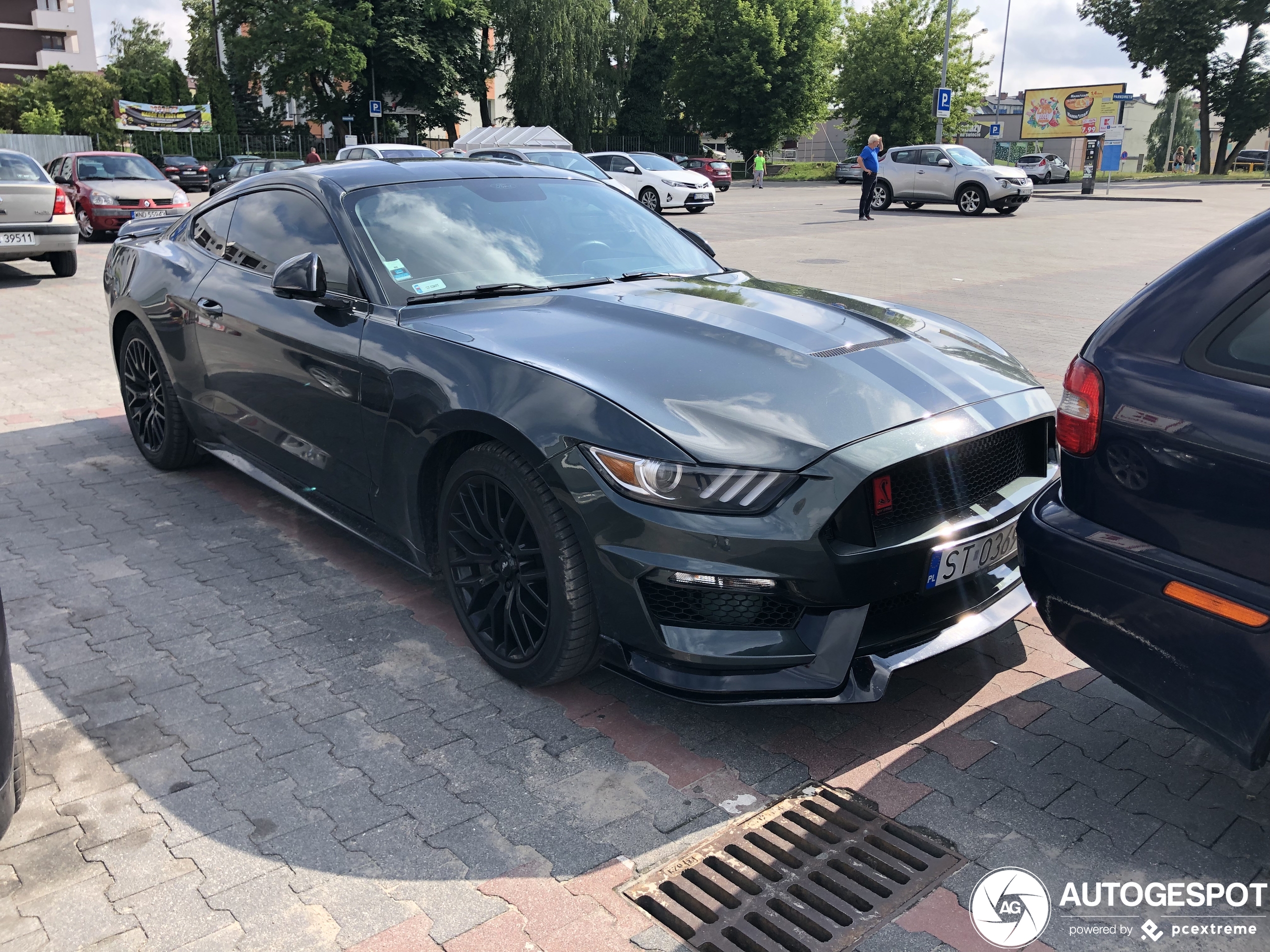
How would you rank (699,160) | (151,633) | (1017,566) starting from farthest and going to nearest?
(699,160), (151,633), (1017,566)

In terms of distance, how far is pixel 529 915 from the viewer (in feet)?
7.81

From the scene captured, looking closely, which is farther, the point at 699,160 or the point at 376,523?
the point at 699,160

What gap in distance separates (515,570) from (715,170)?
122ft

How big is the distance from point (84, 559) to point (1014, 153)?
60.6m

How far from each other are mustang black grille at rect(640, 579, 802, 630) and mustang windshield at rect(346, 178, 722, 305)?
157 centimetres

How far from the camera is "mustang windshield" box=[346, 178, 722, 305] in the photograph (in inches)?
153

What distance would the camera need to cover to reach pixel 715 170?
38.4m

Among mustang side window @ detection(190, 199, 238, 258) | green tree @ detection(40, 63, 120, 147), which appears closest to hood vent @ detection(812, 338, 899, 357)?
mustang side window @ detection(190, 199, 238, 258)

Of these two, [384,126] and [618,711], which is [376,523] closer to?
[618,711]

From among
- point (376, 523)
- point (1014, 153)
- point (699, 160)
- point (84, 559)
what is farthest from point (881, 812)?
point (1014, 153)

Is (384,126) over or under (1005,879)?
over

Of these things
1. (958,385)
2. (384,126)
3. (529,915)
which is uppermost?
(384,126)

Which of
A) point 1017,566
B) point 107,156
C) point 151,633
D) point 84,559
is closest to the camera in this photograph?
point 1017,566

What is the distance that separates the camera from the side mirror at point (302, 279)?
377 cm
